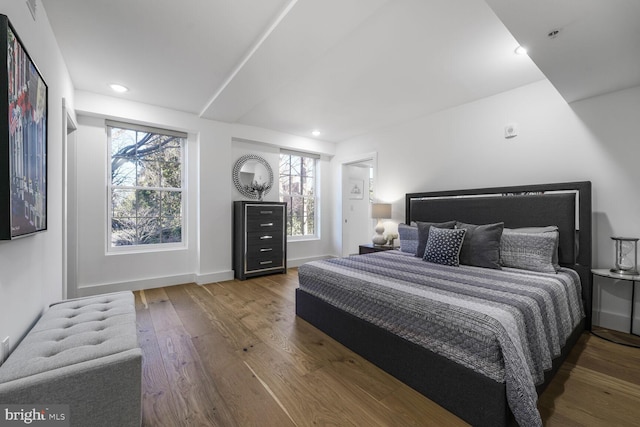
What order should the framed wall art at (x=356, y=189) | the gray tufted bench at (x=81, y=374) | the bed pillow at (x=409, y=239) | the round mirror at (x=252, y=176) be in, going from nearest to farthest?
the gray tufted bench at (x=81, y=374), the bed pillow at (x=409, y=239), the round mirror at (x=252, y=176), the framed wall art at (x=356, y=189)

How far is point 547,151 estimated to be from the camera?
2824 mm

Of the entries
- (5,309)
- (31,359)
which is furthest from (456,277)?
(5,309)

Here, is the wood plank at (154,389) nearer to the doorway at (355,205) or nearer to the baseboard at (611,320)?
the baseboard at (611,320)

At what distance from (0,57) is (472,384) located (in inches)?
102

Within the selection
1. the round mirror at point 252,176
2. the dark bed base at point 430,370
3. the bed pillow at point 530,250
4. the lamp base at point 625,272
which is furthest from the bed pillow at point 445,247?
the round mirror at point 252,176

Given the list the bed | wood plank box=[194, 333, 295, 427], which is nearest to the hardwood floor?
wood plank box=[194, 333, 295, 427]

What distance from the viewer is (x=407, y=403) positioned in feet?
5.02

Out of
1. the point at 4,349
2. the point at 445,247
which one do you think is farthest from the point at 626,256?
the point at 4,349

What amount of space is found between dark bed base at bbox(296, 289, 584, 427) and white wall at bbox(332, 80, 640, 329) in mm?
1007

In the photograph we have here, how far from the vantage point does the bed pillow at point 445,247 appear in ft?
8.41

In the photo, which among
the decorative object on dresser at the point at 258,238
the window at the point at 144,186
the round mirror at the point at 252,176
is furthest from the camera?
the round mirror at the point at 252,176

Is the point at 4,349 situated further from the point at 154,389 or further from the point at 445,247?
the point at 445,247

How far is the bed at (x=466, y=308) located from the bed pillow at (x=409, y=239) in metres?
0.13

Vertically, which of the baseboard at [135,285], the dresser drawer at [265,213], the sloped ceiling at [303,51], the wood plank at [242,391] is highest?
the sloped ceiling at [303,51]
